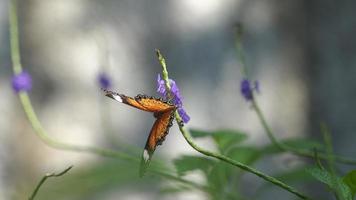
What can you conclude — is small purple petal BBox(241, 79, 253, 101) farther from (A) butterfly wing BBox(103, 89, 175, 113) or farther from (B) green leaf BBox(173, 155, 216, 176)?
(A) butterfly wing BBox(103, 89, 175, 113)

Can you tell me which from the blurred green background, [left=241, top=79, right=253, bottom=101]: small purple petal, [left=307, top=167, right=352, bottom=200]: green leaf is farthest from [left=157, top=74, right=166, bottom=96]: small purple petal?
the blurred green background

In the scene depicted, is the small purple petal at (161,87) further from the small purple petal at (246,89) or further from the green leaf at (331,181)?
the small purple petal at (246,89)

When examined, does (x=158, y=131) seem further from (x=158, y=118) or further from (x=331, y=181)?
(x=331, y=181)

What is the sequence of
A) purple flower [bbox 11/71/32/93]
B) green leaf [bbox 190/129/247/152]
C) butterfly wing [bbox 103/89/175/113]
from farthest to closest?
purple flower [bbox 11/71/32/93] < green leaf [bbox 190/129/247/152] < butterfly wing [bbox 103/89/175/113]

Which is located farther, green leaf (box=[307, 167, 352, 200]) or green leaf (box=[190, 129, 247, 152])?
green leaf (box=[190, 129, 247, 152])

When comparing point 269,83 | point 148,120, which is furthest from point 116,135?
point 269,83

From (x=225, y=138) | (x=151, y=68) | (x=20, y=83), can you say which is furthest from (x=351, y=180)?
(x=151, y=68)

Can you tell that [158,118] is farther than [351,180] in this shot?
No
